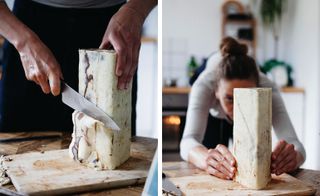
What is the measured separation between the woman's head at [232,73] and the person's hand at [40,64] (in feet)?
1.58

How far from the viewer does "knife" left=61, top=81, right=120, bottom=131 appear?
1.72 feet

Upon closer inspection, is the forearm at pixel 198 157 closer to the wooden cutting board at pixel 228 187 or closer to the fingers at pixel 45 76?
the wooden cutting board at pixel 228 187

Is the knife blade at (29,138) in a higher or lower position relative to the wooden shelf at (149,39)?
lower

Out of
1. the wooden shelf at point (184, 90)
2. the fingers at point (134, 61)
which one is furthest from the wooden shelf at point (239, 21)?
the fingers at point (134, 61)

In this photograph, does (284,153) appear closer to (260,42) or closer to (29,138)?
(29,138)

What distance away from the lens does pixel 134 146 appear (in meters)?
0.59

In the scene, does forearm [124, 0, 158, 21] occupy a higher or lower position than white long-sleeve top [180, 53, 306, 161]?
higher

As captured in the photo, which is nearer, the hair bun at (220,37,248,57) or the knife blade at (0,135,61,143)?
the knife blade at (0,135,61,143)

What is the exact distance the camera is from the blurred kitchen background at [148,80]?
528mm

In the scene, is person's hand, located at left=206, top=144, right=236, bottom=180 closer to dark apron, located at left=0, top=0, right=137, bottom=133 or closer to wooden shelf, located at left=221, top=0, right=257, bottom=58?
dark apron, located at left=0, top=0, right=137, bottom=133

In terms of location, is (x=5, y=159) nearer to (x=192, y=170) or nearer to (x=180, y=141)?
(x=192, y=170)

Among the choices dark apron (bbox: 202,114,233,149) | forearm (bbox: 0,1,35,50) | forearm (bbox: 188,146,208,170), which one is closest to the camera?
forearm (bbox: 0,1,35,50)

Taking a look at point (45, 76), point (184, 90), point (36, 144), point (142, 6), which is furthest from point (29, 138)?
point (184, 90)

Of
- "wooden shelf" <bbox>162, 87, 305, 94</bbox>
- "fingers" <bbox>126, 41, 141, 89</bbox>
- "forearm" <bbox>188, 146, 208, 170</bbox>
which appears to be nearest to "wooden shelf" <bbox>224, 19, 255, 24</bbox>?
"wooden shelf" <bbox>162, 87, 305, 94</bbox>
